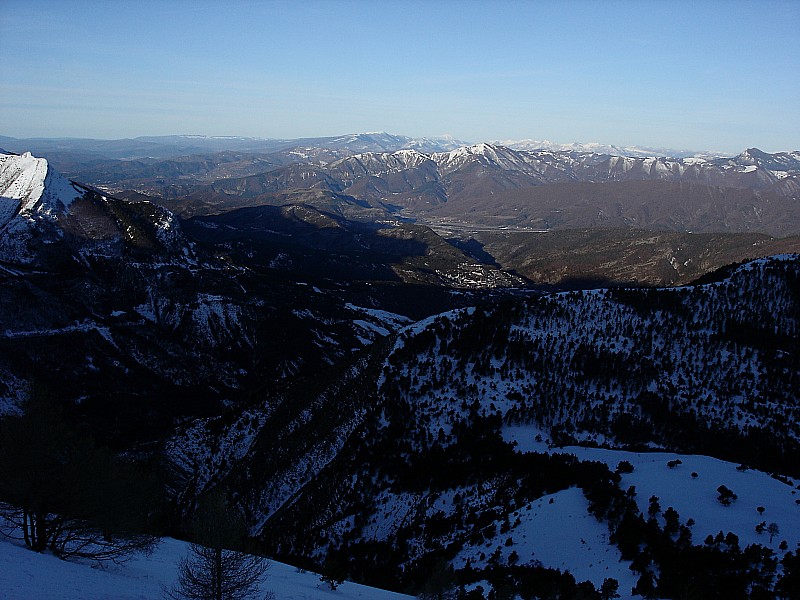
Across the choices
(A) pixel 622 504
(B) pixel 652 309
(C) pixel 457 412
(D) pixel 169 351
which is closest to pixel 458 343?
(C) pixel 457 412

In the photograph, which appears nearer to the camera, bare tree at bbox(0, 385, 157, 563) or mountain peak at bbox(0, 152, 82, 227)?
bare tree at bbox(0, 385, 157, 563)

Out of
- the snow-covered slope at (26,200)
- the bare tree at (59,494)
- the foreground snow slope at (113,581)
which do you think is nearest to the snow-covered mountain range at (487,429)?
the bare tree at (59,494)

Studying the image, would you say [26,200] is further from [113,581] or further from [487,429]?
[113,581]

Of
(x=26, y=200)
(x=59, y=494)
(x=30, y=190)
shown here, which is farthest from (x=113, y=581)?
(x=30, y=190)

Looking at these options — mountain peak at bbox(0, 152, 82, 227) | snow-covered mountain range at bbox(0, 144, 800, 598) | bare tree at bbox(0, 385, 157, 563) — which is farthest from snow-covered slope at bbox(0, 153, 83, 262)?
bare tree at bbox(0, 385, 157, 563)

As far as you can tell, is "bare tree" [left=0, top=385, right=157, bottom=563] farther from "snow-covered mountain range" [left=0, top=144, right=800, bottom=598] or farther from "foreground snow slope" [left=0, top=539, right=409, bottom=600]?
"foreground snow slope" [left=0, top=539, right=409, bottom=600]

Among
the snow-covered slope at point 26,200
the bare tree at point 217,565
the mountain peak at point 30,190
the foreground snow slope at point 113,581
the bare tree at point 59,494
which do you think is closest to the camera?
the foreground snow slope at point 113,581

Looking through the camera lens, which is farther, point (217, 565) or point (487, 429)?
point (487, 429)

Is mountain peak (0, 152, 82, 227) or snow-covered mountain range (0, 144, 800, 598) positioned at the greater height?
mountain peak (0, 152, 82, 227)

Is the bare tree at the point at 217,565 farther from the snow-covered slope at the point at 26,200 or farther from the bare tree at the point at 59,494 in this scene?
the snow-covered slope at the point at 26,200
